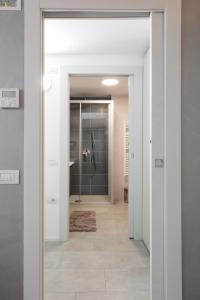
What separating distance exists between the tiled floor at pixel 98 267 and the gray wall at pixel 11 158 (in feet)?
1.80

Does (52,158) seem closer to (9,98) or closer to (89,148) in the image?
(9,98)

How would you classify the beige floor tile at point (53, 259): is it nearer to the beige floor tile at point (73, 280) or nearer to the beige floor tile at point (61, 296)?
the beige floor tile at point (73, 280)

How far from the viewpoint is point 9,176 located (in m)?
1.75

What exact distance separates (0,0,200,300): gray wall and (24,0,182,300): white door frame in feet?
0.15

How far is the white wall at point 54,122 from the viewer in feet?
11.3

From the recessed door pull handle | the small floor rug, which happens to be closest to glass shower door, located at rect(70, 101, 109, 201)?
the small floor rug

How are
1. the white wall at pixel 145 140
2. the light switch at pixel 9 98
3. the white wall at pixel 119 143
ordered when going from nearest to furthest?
the light switch at pixel 9 98 < the white wall at pixel 145 140 < the white wall at pixel 119 143

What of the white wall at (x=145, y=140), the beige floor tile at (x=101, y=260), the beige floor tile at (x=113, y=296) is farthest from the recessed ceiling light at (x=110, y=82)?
the beige floor tile at (x=113, y=296)

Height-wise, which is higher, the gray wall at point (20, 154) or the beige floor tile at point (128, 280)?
the gray wall at point (20, 154)

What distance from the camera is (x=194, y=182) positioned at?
69.8 inches

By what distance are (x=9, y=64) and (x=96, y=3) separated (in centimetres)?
69

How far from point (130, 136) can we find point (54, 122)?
102cm

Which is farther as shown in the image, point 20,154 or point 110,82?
point 110,82

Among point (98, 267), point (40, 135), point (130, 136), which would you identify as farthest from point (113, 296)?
point (130, 136)
